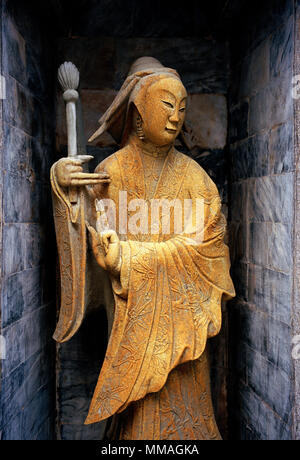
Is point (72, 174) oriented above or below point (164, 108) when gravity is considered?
below

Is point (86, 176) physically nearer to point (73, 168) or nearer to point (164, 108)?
point (73, 168)

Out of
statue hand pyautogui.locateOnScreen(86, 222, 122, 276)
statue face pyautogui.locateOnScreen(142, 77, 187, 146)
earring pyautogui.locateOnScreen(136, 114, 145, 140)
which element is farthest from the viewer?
earring pyautogui.locateOnScreen(136, 114, 145, 140)

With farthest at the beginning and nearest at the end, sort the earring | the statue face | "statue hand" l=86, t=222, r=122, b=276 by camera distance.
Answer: the earring, the statue face, "statue hand" l=86, t=222, r=122, b=276

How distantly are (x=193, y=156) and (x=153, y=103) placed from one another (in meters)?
0.95

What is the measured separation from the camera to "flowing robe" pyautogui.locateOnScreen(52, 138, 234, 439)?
2473 mm

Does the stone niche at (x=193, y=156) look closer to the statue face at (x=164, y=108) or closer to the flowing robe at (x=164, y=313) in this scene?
the flowing robe at (x=164, y=313)

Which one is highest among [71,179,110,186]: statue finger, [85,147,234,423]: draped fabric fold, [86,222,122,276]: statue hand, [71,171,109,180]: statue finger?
[71,171,109,180]: statue finger

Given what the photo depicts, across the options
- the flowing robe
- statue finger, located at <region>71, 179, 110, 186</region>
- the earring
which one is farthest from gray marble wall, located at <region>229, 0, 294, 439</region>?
statue finger, located at <region>71, 179, 110, 186</region>

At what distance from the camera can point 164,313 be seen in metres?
2.51

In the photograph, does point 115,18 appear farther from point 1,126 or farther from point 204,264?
point 204,264

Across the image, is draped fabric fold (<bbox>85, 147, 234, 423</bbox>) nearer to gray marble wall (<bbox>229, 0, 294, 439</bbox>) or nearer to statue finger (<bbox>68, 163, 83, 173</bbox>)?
gray marble wall (<bbox>229, 0, 294, 439</bbox>)

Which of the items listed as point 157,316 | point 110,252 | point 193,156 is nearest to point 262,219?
point 193,156

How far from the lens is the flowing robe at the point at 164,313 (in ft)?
8.11

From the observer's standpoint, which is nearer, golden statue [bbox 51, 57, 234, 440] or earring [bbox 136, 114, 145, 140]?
golden statue [bbox 51, 57, 234, 440]
